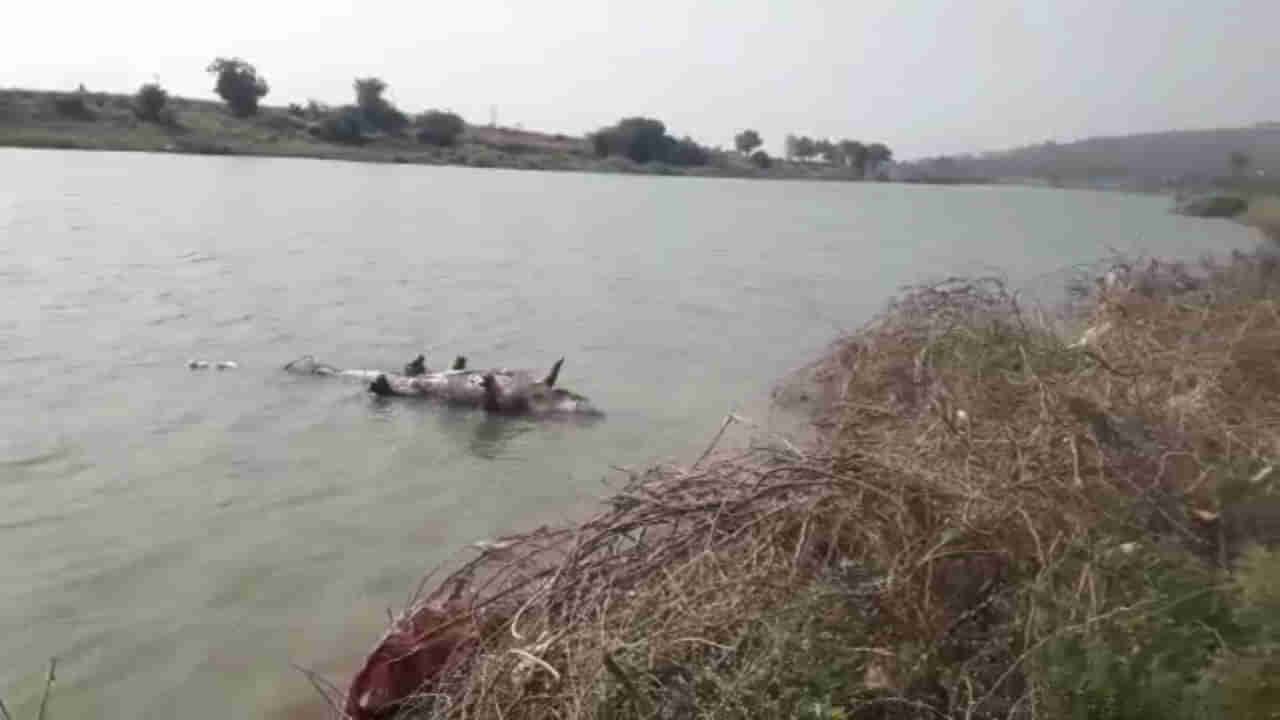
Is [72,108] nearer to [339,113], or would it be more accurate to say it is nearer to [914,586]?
[339,113]

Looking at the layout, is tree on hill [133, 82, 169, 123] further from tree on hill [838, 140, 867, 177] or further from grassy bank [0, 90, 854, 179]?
tree on hill [838, 140, 867, 177]

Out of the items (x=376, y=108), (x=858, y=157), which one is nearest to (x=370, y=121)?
(x=376, y=108)

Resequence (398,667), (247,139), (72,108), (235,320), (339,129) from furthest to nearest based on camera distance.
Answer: (339,129)
(247,139)
(72,108)
(235,320)
(398,667)

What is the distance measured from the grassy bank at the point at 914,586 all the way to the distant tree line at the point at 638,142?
93.5 metres

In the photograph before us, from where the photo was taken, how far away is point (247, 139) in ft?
233

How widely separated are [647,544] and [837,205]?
64.2 m

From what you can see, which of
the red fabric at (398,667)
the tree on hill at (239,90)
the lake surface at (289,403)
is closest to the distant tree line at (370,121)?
the tree on hill at (239,90)

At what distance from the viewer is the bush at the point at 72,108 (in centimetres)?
6400

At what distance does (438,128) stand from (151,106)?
24.3 meters

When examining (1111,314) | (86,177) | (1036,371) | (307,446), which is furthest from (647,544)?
(86,177)

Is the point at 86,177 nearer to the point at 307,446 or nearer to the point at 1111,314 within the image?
the point at 307,446

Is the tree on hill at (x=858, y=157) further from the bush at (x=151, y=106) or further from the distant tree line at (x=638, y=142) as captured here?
the bush at (x=151, y=106)

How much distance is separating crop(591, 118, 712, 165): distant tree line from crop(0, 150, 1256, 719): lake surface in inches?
2565

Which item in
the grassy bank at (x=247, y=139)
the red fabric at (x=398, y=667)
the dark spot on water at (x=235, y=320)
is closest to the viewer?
the red fabric at (x=398, y=667)
